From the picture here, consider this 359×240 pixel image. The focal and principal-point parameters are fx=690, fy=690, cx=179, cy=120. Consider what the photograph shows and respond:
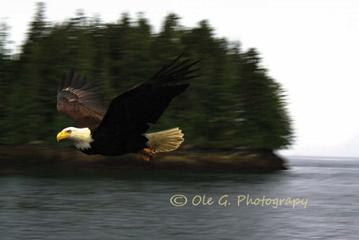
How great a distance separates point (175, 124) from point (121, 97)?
9763 cm

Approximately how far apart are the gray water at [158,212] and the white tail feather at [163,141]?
85.4 feet

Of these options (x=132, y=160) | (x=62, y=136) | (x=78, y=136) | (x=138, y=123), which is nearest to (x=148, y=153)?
(x=138, y=123)

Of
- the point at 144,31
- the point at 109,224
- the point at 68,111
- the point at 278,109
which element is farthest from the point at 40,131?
the point at 68,111

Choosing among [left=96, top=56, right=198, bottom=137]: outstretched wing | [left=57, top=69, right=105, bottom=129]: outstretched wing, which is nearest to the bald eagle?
[left=96, top=56, right=198, bottom=137]: outstretched wing

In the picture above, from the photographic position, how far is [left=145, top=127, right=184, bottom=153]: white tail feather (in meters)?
11.3

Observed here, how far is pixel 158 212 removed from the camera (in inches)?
1994

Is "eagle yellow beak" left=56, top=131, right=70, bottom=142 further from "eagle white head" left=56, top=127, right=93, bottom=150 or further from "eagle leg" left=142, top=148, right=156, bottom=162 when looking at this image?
"eagle leg" left=142, top=148, right=156, bottom=162

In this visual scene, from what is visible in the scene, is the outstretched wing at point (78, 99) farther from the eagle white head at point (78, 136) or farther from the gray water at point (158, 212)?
the gray water at point (158, 212)

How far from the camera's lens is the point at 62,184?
246ft

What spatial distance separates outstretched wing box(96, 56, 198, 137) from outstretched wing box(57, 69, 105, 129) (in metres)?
2.48

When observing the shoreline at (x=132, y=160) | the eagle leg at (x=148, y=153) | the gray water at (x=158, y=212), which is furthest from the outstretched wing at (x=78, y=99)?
the shoreline at (x=132, y=160)

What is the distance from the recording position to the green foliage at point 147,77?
10562 centimetres

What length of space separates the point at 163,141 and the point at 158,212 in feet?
131

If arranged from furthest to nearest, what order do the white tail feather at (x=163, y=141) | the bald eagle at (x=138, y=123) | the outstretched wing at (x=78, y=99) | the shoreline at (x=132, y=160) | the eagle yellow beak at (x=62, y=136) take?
the shoreline at (x=132, y=160)
the outstretched wing at (x=78, y=99)
the white tail feather at (x=163, y=141)
the bald eagle at (x=138, y=123)
the eagle yellow beak at (x=62, y=136)
